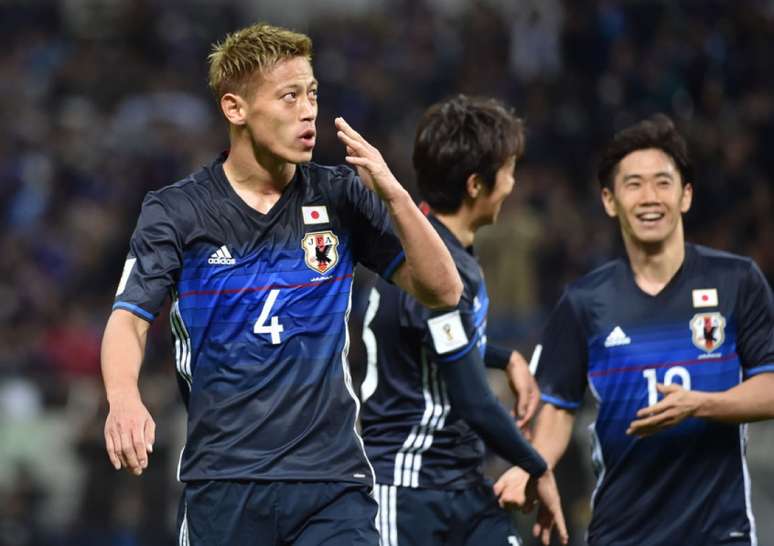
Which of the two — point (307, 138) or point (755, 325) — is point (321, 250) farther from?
point (755, 325)

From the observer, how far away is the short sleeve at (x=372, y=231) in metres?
4.59

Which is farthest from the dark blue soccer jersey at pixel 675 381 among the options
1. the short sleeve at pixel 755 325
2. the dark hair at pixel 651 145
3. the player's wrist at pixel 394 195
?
the player's wrist at pixel 394 195

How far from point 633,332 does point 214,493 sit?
1852 millimetres

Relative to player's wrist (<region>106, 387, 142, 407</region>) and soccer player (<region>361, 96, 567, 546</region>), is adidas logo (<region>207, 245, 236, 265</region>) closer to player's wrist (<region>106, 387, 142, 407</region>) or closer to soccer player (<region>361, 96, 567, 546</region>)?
player's wrist (<region>106, 387, 142, 407</region>)

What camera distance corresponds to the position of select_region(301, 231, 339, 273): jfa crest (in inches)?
178

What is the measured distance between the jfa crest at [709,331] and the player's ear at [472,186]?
965 millimetres

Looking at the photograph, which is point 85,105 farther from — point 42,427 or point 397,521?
point 397,521

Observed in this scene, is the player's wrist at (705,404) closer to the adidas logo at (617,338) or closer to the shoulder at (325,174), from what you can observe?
the adidas logo at (617,338)

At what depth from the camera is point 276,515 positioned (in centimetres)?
432

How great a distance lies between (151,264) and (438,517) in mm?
1525

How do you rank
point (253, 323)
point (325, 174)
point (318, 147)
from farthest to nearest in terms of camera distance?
1. point (318, 147)
2. point (325, 174)
3. point (253, 323)

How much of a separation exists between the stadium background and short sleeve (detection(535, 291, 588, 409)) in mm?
4056

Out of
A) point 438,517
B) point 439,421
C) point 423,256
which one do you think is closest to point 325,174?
point 423,256

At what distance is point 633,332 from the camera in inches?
211
